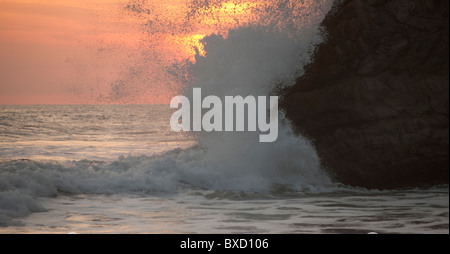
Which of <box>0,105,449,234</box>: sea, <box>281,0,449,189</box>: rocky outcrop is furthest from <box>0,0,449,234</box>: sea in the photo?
<box>281,0,449,189</box>: rocky outcrop

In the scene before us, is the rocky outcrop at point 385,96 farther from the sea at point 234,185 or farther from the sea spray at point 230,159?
the sea spray at point 230,159

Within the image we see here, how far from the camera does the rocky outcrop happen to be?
360 inches

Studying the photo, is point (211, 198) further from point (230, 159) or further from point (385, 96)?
point (385, 96)

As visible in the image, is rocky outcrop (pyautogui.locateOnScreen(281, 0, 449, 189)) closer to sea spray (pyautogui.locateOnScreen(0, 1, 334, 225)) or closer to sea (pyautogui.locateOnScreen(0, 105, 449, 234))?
sea (pyautogui.locateOnScreen(0, 105, 449, 234))

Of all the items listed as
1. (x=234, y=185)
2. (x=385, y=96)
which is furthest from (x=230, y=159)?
(x=385, y=96)

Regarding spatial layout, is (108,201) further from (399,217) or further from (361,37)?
(361,37)

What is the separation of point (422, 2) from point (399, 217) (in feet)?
13.7

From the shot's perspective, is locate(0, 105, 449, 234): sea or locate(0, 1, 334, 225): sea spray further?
locate(0, 1, 334, 225): sea spray

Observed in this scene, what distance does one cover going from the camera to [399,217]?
22.9 feet

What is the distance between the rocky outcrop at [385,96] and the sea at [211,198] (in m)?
0.39

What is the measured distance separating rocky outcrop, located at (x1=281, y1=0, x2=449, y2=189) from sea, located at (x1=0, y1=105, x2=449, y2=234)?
39cm

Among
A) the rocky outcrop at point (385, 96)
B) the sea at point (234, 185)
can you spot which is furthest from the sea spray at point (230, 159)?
the rocky outcrop at point (385, 96)

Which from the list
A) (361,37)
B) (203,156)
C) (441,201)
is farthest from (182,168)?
(441,201)

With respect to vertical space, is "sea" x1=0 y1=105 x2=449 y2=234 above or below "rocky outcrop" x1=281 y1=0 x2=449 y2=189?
below
